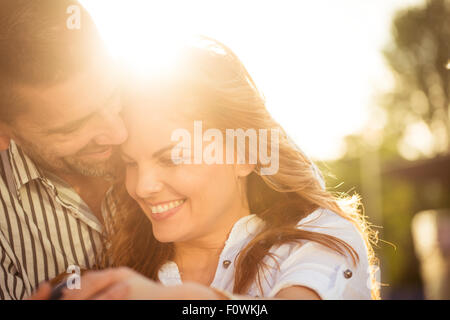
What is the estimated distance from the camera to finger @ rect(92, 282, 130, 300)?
77cm

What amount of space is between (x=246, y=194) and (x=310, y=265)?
14.4 inches

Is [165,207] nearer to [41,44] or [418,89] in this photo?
[41,44]

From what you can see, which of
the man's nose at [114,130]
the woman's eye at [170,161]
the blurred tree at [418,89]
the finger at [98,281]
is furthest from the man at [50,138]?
the blurred tree at [418,89]

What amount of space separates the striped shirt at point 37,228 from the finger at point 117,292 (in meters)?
0.60

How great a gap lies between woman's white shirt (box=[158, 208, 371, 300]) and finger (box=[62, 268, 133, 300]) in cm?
38

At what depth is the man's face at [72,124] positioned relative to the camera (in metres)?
1.28

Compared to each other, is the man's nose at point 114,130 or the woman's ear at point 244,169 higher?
the man's nose at point 114,130

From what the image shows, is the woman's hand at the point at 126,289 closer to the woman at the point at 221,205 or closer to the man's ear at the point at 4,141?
the woman at the point at 221,205

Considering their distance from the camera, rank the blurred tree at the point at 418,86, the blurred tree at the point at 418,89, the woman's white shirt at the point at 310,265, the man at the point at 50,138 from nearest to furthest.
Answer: the woman's white shirt at the point at 310,265
the man at the point at 50,138
the blurred tree at the point at 418,86
the blurred tree at the point at 418,89

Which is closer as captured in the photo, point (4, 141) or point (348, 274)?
point (348, 274)

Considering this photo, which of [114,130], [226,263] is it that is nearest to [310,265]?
[226,263]

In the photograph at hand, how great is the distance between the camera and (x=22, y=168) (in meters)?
1.38

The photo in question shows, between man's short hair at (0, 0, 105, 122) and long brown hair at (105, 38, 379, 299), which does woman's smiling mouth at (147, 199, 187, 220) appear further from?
man's short hair at (0, 0, 105, 122)

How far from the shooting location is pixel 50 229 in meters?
1.35
